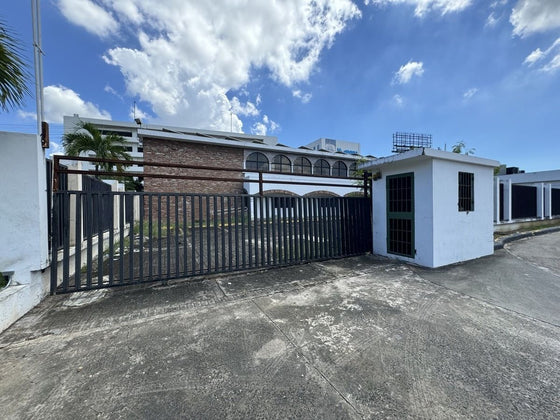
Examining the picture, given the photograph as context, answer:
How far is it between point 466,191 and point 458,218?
0.72 m

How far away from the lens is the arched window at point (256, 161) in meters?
17.0

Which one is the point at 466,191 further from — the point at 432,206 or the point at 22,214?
the point at 22,214

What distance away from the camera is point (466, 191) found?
539cm

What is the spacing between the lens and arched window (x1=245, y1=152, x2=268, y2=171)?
1703cm

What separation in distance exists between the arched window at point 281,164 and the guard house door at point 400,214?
513 inches

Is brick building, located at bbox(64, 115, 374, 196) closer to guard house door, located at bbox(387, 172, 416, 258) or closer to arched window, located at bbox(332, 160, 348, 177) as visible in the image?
arched window, located at bbox(332, 160, 348, 177)

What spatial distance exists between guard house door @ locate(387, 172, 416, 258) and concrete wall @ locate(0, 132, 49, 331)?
648cm

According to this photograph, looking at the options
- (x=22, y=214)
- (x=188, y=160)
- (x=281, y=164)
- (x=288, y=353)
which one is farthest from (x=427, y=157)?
(x=281, y=164)

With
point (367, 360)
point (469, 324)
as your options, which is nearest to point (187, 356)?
point (367, 360)

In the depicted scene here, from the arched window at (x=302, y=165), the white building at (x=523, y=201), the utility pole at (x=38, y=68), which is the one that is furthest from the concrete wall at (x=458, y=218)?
the arched window at (x=302, y=165)

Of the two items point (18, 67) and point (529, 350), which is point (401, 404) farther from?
point (18, 67)

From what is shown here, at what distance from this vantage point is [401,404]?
1.59 metres

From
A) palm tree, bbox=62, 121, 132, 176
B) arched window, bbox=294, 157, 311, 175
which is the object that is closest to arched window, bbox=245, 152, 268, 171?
arched window, bbox=294, 157, 311, 175

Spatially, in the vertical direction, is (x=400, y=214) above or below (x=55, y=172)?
below
